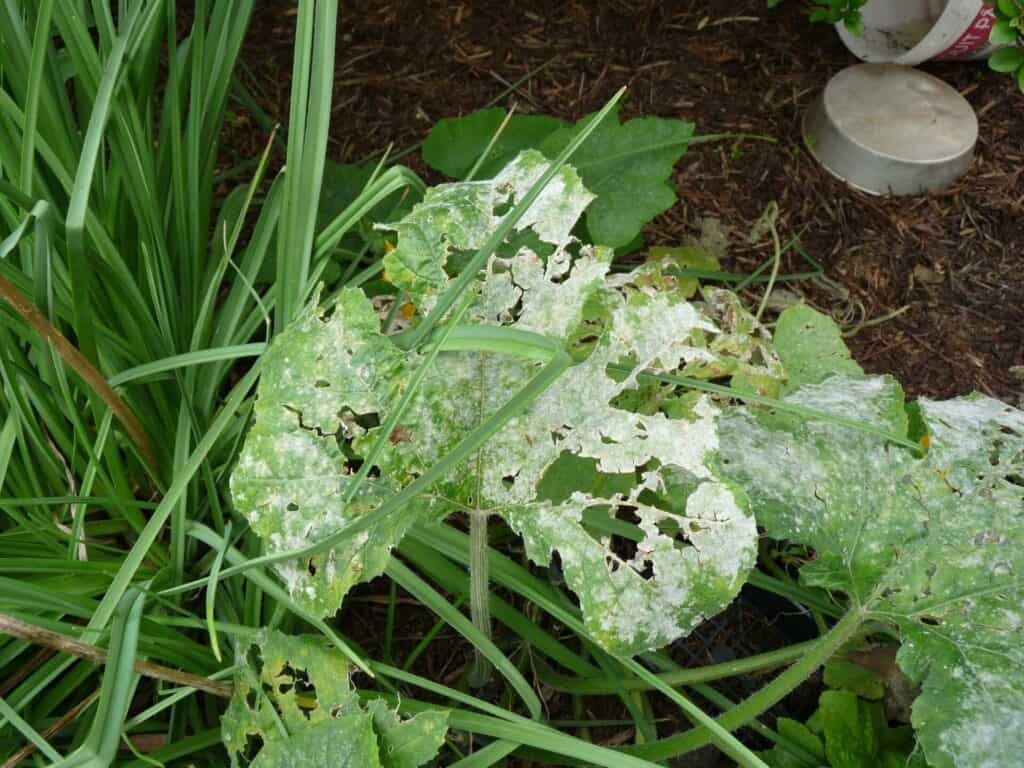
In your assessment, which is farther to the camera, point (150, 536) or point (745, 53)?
point (745, 53)

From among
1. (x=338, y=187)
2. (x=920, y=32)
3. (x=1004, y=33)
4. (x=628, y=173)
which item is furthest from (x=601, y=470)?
(x=920, y=32)

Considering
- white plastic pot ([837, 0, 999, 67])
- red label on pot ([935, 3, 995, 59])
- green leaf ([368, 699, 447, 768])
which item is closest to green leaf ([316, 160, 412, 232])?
green leaf ([368, 699, 447, 768])

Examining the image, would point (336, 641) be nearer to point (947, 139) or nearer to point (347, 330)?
point (347, 330)

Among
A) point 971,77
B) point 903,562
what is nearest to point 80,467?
point 903,562

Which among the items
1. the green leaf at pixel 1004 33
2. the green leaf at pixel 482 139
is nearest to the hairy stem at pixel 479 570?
the green leaf at pixel 482 139

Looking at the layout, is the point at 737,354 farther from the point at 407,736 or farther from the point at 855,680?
the point at 407,736

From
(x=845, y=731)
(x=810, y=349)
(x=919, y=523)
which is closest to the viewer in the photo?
(x=919, y=523)

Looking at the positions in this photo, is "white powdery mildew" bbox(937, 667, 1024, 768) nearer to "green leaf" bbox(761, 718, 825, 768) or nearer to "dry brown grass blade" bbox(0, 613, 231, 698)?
"green leaf" bbox(761, 718, 825, 768)
